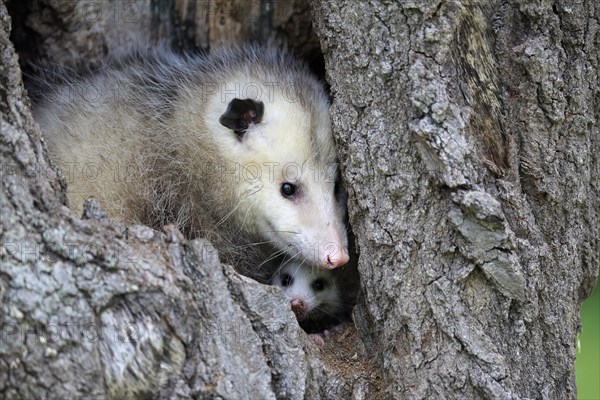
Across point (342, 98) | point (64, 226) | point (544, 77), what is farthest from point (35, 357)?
point (544, 77)

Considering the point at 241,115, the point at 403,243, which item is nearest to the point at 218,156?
the point at 241,115

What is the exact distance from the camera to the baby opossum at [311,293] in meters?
2.48

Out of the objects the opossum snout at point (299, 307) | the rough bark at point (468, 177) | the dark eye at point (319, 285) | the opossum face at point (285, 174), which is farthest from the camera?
the dark eye at point (319, 285)

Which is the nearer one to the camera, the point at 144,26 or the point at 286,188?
the point at 286,188

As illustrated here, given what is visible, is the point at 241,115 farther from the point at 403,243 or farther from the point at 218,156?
the point at 403,243

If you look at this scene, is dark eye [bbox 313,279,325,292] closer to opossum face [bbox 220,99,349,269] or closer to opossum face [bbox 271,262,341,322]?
opossum face [bbox 271,262,341,322]

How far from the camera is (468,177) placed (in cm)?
176

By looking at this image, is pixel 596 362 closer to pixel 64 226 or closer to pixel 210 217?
pixel 210 217

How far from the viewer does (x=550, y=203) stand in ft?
6.28

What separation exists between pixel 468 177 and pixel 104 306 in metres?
0.87

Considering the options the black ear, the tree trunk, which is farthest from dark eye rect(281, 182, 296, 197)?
the tree trunk

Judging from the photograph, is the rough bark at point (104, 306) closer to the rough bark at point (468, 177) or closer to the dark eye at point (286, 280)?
the rough bark at point (468, 177)

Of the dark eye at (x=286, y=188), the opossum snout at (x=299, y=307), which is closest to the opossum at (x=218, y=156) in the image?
the dark eye at (x=286, y=188)

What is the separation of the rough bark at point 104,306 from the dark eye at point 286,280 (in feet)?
2.53
